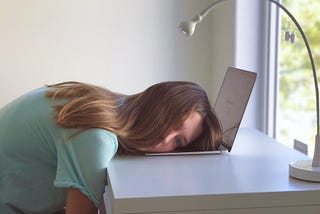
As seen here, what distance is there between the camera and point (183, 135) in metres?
1.49

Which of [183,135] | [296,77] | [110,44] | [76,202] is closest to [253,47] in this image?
[296,77]

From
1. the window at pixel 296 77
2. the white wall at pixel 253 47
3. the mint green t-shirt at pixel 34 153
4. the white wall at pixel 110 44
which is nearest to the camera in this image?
the mint green t-shirt at pixel 34 153

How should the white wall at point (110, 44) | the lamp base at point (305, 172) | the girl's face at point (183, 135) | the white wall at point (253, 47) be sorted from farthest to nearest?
1. the white wall at point (110, 44)
2. the white wall at point (253, 47)
3. the girl's face at point (183, 135)
4. the lamp base at point (305, 172)

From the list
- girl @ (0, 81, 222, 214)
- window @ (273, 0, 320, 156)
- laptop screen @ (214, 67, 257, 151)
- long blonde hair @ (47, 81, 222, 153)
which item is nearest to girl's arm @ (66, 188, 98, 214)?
girl @ (0, 81, 222, 214)

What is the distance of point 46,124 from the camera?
1.42 m

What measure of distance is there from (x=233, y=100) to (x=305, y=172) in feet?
1.40

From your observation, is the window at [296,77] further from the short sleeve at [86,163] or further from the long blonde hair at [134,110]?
the short sleeve at [86,163]

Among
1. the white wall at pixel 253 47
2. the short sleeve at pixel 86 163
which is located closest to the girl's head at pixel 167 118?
the short sleeve at pixel 86 163

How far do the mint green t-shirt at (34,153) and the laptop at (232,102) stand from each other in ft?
0.88

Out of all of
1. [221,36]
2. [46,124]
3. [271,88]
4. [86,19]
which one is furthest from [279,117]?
[46,124]

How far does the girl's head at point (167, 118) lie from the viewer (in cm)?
142

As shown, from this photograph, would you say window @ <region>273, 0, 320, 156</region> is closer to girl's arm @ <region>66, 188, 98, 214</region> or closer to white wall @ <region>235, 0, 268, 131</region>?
white wall @ <region>235, 0, 268, 131</region>

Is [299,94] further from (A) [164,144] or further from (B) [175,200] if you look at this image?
(B) [175,200]

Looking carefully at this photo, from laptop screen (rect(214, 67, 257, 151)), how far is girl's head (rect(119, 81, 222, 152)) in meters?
0.06
